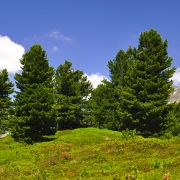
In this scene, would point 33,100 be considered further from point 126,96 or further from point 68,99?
point 68,99

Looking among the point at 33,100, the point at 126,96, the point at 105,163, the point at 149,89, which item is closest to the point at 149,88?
the point at 149,89

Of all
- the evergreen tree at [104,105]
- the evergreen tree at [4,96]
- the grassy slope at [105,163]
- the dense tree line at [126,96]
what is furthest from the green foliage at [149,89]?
the evergreen tree at [4,96]

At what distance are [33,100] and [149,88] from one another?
1780 centimetres

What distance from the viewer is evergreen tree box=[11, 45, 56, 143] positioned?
32719 millimetres

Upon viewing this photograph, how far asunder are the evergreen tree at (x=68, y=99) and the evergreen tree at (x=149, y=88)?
1691 centimetres

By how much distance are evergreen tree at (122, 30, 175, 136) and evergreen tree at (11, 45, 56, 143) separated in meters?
13.0

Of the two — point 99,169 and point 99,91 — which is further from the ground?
point 99,91

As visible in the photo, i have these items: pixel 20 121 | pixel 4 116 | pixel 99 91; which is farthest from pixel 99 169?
pixel 99 91

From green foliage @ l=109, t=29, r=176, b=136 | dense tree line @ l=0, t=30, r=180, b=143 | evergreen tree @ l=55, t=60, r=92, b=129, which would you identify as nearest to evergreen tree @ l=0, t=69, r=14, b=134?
dense tree line @ l=0, t=30, r=180, b=143

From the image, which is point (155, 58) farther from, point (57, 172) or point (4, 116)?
point (4, 116)

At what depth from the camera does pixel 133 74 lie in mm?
40094

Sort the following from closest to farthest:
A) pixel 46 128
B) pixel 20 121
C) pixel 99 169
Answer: pixel 99 169 < pixel 20 121 < pixel 46 128

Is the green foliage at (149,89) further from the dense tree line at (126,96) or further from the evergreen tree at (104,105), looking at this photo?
the evergreen tree at (104,105)

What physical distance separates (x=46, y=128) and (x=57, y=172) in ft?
63.5
